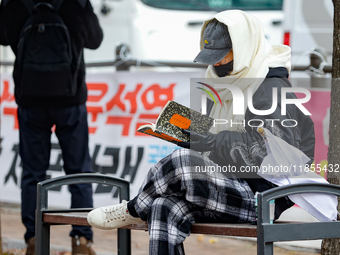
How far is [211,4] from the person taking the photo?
26.1 feet

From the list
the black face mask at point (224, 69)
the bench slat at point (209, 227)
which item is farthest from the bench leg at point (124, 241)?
the black face mask at point (224, 69)

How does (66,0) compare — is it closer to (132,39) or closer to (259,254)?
(259,254)

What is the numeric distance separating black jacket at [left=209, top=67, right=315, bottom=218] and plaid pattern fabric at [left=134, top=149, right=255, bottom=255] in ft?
0.24

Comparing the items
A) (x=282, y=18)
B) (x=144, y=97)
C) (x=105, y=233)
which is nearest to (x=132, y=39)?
(x=282, y=18)

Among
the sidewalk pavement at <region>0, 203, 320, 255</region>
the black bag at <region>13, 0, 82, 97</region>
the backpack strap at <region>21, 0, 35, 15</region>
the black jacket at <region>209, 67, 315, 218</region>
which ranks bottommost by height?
the sidewalk pavement at <region>0, 203, 320, 255</region>

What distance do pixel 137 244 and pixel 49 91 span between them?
154cm

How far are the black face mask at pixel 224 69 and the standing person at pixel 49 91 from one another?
142 cm

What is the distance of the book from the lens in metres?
2.56

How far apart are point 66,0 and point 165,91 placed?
5.11 ft

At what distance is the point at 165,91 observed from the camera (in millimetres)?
5332

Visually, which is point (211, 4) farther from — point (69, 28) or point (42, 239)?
point (42, 239)

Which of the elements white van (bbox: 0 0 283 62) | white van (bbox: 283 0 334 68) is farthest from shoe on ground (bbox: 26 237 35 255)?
white van (bbox: 0 0 283 62)

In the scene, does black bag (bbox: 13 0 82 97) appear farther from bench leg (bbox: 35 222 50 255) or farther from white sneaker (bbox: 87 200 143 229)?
white sneaker (bbox: 87 200 143 229)

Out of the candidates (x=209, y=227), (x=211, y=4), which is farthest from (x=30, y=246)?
(x=211, y=4)
